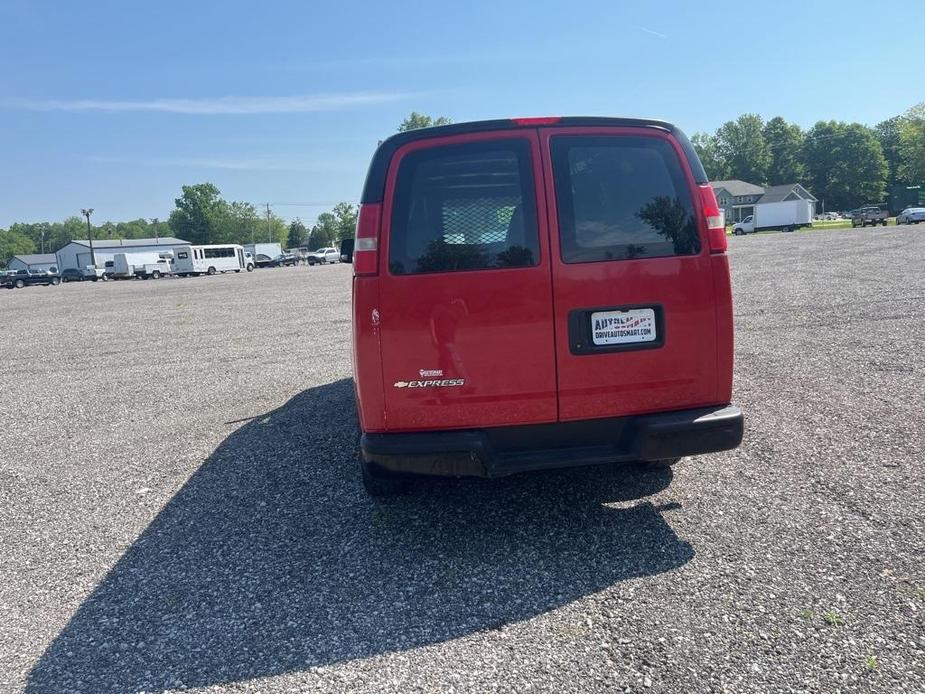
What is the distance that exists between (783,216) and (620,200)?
2682 inches

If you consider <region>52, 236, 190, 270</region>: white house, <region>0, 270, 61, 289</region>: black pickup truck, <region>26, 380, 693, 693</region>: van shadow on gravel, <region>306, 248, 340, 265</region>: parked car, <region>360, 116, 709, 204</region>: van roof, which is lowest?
<region>26, 380, 693, 693</region>: van shadow on gravel

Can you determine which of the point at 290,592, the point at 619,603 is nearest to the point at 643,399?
the point at 619,603

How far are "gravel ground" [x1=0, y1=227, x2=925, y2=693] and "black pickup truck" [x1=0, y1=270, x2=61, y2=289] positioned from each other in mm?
55316

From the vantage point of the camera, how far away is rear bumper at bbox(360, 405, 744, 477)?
329 cm

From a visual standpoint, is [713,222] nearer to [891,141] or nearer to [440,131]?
[440,131]

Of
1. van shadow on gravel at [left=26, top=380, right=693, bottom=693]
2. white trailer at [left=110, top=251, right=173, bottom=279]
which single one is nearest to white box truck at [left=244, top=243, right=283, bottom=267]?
white trailer at [left=110, top=251, right=173, bottom=279]

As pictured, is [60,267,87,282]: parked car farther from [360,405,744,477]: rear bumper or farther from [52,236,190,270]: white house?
[360,405,744,477]: rear bumper

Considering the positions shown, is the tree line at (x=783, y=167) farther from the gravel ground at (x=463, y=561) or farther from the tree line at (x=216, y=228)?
the gravel ground at (x=463, y=561)

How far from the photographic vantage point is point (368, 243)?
3.37 m

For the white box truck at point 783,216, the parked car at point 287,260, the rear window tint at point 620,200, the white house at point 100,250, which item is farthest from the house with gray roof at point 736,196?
the rear window tint at point 620,200

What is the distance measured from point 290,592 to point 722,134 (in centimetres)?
13189

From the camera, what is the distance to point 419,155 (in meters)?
3.41

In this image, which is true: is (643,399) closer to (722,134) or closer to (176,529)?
(176,529)

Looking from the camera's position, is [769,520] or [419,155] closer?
[419,155]
